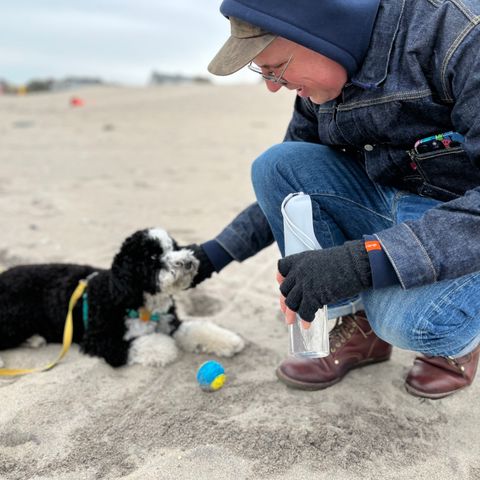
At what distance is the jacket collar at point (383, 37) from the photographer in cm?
204

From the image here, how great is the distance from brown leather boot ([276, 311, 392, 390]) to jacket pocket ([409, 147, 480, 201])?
828mm

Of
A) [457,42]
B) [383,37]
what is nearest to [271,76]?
[383,37]

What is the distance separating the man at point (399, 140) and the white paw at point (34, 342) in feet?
5.86

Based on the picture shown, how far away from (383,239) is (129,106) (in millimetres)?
16436

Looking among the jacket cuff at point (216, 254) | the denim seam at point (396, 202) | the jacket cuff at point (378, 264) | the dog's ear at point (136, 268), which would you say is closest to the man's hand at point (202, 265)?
the jacket cuff at point (216, 254)

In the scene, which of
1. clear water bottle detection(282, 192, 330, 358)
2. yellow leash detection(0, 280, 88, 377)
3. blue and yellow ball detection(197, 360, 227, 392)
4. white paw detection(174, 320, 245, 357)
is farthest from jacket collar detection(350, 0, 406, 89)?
yellow leash detection(0, 280, 88, 377)

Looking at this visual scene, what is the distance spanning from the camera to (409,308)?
212cm

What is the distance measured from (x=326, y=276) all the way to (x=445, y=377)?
1.03 metres

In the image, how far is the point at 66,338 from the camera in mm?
3111

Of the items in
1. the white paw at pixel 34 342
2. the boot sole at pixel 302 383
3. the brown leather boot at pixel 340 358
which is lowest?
the white paw at pixel 34 342

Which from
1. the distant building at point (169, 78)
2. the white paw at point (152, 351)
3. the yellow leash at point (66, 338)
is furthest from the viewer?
the distant building at point (169, 78)

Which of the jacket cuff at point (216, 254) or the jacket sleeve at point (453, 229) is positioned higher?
the jacket sleeve at point (453, 229)

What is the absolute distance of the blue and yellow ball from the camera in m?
2.70

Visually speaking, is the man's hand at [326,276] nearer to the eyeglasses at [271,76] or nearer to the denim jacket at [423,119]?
the denim jacket at [423,119]
